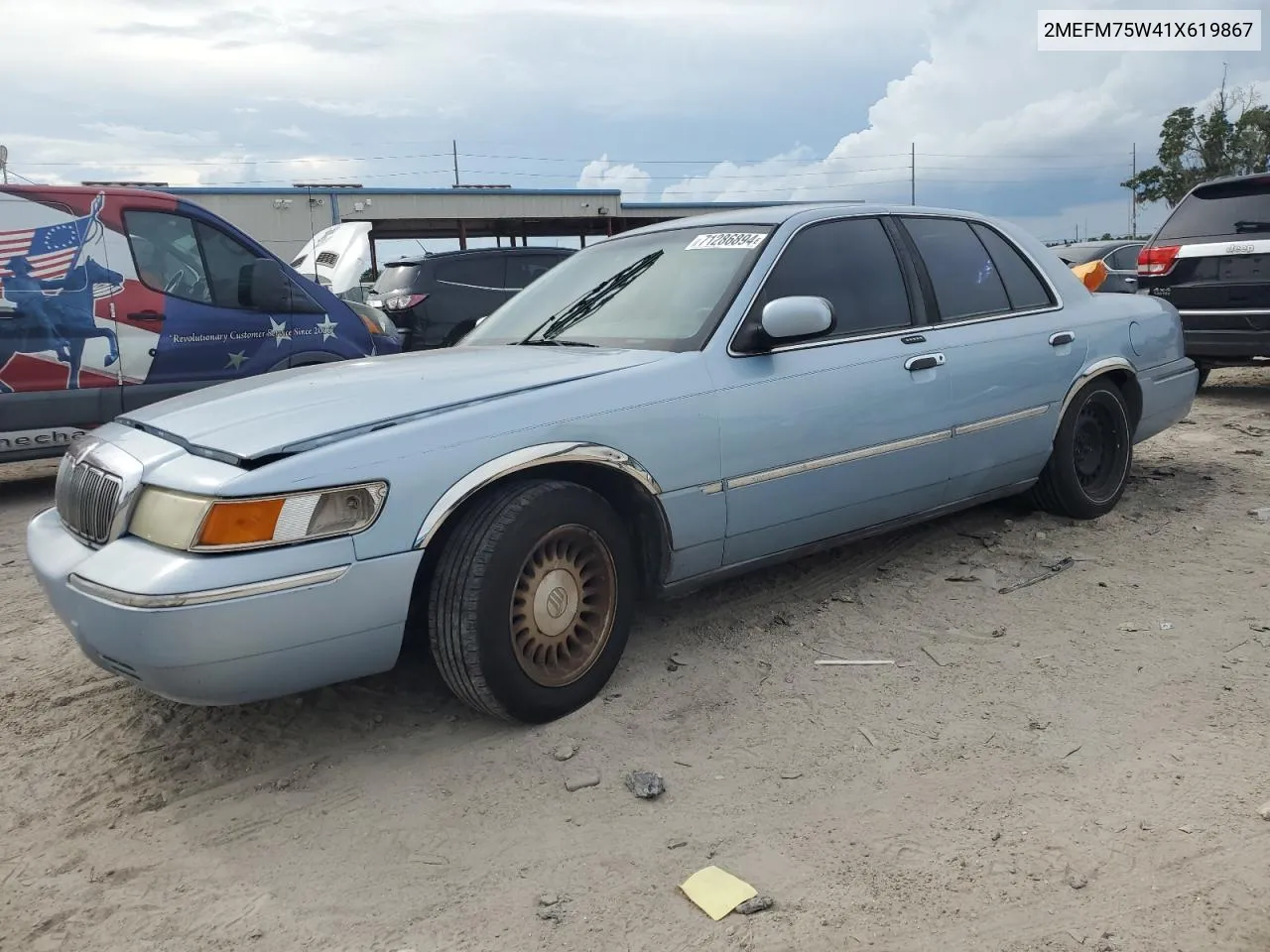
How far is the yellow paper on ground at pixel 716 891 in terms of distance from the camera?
2225 millimetres

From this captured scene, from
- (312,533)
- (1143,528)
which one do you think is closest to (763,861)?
(312,533)

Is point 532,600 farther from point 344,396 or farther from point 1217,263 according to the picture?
point 1217,263

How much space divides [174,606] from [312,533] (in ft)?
1.19

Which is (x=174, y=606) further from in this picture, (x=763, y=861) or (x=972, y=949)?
(x=972, y=949)

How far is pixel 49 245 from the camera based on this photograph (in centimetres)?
625

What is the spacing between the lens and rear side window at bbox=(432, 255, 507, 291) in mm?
11156

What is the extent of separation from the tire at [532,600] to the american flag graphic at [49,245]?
4788 mm

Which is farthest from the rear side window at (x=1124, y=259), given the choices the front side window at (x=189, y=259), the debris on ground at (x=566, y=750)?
the debris on ground at (x=566, y=750)

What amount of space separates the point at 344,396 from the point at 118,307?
4272mm

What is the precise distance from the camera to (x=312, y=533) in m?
2.58

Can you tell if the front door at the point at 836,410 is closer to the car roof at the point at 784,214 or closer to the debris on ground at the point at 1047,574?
the car roof at the point at 784,214

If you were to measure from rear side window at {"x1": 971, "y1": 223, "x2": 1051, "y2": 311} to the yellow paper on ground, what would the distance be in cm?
316

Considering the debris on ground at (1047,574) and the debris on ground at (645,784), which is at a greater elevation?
the debris on ground at (1047,574)

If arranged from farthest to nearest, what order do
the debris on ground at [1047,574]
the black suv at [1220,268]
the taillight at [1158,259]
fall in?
1. the taillight at [1158,259]
2. the black suv at [1220,268]
3. the debris on ground at [1047,574]
